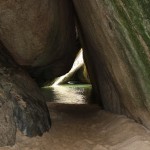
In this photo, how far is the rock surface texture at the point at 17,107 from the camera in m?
6.98

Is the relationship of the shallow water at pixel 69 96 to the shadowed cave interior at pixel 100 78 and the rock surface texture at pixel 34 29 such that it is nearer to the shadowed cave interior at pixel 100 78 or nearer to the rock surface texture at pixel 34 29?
the rock surface texture at pixel 34 29

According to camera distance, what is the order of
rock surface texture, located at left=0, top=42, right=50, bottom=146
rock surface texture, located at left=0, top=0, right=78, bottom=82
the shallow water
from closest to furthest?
rock surface texture, located at left=0, top=42, right=50, bottom=146, rock surface texture, located at left=0, top=0, right=78, bottom=82, the shallow water

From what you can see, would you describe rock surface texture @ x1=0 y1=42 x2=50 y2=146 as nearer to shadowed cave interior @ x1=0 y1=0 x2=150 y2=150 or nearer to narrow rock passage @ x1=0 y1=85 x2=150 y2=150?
shadowed cave interior @ x1=0 y1=0 x2=150 y2=150

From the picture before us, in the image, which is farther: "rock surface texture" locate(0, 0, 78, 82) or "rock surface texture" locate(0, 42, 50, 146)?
"rock surface texture" locate(0, 0, 78, 82)

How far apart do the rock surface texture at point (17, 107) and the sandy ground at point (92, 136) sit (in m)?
0.24

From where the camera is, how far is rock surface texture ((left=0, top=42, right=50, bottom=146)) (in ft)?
22.9

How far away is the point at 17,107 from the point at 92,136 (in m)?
2.24

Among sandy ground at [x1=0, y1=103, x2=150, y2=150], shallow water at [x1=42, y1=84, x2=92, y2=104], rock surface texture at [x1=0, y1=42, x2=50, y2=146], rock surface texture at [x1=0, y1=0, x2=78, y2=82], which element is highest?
rock surface texture at [x1=0, y1=0, x2=78, y2=82]

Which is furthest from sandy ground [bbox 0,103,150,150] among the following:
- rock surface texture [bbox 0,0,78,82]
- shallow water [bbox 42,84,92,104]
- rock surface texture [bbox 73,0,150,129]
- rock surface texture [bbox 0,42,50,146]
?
shallow water [bbox 42,84,92,104]

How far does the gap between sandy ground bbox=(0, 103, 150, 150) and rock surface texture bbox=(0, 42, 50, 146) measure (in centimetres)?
24

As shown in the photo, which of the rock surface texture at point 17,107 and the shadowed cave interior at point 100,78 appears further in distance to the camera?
the rock surface texture at point 17,107

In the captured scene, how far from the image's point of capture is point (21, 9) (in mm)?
8891

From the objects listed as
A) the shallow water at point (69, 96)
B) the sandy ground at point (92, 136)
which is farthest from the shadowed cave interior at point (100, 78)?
the shallow water at point (69, 96)

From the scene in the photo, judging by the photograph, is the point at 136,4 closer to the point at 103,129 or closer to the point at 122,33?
the point at 122,33
